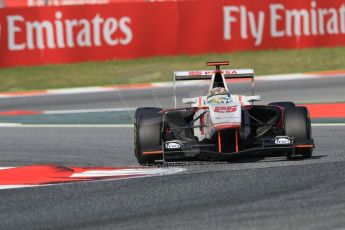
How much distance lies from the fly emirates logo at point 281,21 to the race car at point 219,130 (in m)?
11.5

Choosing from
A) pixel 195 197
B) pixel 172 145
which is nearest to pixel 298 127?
pixel 172 145

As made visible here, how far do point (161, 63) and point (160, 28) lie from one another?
1.04 m

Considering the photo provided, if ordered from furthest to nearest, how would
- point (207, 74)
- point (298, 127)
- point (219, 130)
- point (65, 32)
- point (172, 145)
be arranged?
point (65, 32) < point (207, 74) < point (298, 127) < point (172, 145) < point (219, 130)

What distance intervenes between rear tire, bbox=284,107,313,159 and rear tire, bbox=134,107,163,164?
1.31 m

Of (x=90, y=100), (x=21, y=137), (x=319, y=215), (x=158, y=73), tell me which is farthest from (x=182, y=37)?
(x=319, y=215)

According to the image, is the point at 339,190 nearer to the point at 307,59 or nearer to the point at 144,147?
the point at 144,147

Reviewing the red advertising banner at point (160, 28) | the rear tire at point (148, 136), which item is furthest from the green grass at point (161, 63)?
the rear tire at point (148, 136)

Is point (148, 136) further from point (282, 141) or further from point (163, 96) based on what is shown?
point (163, 96)

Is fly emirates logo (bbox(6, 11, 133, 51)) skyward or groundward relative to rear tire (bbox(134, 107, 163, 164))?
skyward

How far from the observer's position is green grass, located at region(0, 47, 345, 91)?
71.1ft

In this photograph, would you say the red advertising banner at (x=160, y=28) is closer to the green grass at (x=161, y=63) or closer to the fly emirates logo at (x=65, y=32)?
the fly emirates logo at (x=65, y=32)

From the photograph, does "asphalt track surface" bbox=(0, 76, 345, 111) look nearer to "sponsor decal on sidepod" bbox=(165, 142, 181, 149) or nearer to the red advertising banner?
the red advertising banner

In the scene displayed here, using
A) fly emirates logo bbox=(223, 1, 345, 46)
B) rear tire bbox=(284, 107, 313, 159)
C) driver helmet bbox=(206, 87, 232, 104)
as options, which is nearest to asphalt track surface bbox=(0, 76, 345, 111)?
fly emirates logo bbox=(223, 1, 345, 46)

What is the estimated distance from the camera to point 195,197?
827cm
